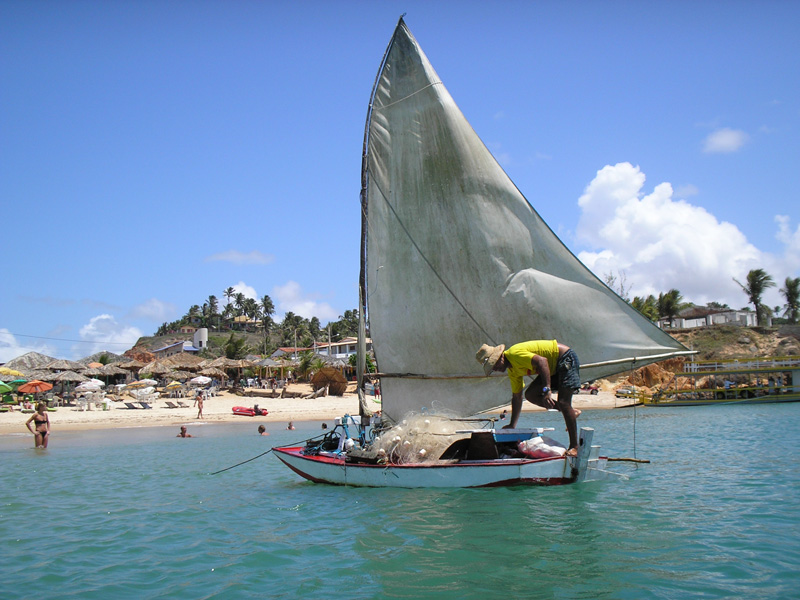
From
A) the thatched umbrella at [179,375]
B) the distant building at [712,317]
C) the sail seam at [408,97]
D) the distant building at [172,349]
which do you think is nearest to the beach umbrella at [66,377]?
the thatched umbrella at [179,375]

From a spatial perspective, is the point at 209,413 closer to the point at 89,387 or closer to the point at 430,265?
the point at 89,387

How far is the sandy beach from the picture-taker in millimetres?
35031

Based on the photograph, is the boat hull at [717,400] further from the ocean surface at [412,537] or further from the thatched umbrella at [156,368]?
the thatched umbrella at [156,368]

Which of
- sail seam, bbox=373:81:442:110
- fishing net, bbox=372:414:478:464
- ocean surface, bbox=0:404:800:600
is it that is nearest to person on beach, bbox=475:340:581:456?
ocean surface, bbox=0:404:800:600

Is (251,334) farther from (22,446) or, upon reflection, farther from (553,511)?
(553,511)

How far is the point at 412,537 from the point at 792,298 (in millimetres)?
82890

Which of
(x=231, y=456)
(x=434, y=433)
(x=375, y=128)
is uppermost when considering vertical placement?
(x=375, y=128)

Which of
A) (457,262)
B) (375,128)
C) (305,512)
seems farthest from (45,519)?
(375,128)

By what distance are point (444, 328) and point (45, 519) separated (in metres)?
8.52

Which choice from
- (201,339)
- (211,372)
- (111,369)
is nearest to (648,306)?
(211,372)

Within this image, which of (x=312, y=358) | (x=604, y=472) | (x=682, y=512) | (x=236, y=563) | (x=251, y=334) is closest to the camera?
(x=236, y=563)

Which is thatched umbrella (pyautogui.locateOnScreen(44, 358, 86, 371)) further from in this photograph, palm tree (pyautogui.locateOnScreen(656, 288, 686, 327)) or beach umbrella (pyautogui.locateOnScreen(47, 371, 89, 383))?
palm tree (pyautogui.locateOnScreen(656, 288, 686, 327))

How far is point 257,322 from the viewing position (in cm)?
13588

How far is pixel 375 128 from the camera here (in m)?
13.1
